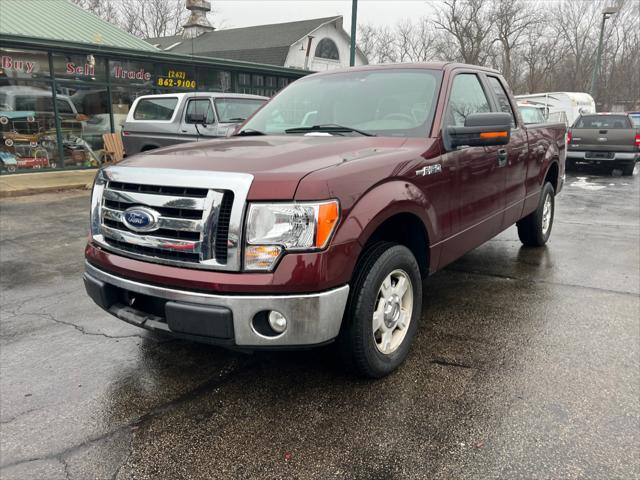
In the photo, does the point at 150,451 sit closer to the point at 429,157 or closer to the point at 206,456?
the point at 206,456

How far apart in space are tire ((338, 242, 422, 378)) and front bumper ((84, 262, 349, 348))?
0.15 m

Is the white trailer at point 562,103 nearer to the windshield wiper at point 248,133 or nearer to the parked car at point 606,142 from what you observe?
the parked car at point 606,142

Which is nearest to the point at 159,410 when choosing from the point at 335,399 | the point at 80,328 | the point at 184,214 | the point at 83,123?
the point at 335,399

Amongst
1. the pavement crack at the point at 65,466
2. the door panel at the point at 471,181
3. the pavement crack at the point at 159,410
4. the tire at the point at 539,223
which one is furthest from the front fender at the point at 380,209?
the tire at the point at 539,223

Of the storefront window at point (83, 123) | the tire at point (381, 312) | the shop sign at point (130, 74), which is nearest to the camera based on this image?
the tire at point (381, 312)

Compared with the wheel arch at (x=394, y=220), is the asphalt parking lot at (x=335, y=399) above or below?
below

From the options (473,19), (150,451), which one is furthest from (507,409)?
(473,19)

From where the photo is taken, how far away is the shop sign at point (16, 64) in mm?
11797

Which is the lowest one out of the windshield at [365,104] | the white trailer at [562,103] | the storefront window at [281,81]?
the windshield at [365,104]

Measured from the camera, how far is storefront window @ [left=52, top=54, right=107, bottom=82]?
1271 centimetres

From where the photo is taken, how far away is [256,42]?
1190 inches

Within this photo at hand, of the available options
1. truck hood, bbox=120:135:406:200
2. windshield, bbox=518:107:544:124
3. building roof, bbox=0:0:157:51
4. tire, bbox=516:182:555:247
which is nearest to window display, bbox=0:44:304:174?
building roof, bbox=0:0:157:51

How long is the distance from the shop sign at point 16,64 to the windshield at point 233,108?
5565 mm

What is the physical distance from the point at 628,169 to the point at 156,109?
12.8 m
